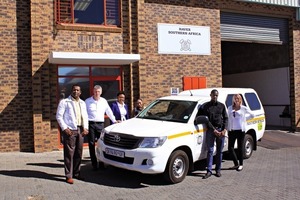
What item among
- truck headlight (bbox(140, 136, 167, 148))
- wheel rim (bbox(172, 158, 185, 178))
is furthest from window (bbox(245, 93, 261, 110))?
truck headlight (bbox(140, 136, 167, 148))

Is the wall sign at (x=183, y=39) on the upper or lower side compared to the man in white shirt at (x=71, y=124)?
upper

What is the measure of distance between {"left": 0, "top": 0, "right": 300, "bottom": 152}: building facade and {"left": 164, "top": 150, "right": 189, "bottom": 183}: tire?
14.6 ft

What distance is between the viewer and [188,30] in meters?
12.5

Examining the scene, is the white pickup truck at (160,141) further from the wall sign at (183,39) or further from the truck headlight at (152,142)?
the wall sign at (183,39)

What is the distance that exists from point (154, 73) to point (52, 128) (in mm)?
3786

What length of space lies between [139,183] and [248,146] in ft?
12.2

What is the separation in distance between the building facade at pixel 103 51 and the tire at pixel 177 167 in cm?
445

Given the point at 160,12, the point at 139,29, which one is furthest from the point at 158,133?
the point at 160,12

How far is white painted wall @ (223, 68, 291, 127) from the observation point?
54.1ft

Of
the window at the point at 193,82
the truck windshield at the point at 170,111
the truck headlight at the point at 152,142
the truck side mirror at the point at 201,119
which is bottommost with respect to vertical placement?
the truck headlight at the point at 152,142

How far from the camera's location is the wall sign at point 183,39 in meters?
12.1

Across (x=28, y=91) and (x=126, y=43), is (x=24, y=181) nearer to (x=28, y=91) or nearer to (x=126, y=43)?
(x=28, y=91)

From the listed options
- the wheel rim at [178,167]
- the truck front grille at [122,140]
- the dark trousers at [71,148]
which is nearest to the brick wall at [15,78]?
the dark trousers at [71,148]

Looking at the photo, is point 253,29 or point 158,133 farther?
point 253,29
